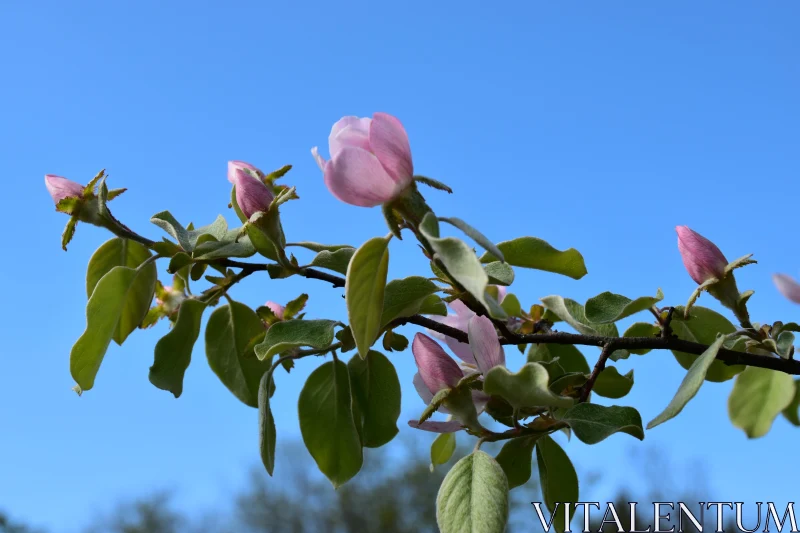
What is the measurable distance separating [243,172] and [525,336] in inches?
13.5

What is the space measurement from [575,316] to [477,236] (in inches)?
11.9

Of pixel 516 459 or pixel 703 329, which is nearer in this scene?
pixel 516 459

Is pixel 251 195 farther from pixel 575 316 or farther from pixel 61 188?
pixel 575 316

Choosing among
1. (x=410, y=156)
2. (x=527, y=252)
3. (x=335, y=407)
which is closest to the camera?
(x=410, y=156)

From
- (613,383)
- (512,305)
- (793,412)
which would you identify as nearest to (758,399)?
(793,412)

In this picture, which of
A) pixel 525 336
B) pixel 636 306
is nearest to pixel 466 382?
pixel 525 336

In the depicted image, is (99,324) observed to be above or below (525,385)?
above

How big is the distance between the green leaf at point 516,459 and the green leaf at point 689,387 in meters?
0.15

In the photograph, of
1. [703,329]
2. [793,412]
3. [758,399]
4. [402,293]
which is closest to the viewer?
[402,293]

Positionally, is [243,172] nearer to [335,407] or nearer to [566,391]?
[335,407]

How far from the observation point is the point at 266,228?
812 millimetres

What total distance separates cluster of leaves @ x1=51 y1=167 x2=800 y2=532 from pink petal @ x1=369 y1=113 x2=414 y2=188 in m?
0.02

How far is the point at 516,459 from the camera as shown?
809mm

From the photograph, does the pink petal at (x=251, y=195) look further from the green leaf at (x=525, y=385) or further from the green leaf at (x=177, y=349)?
the green leaf at (x=525, y=385)
